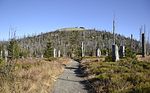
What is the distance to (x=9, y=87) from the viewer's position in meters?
11.1

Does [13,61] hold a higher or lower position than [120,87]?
higher

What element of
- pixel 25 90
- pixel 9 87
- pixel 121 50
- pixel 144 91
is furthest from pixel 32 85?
pixel 121 50

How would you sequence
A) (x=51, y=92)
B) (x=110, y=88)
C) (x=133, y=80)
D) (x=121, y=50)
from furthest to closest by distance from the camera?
(x=121, y=50), (x=133, y=80), (x=51, y=92), (x=110, y=88)

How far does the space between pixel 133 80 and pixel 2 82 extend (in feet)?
21.7

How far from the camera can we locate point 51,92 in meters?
13.5

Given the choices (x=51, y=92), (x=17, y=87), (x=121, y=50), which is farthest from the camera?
(x=121, y=50)

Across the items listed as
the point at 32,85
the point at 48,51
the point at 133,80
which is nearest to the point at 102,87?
the point at 133,80

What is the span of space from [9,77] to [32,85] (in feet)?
3.70

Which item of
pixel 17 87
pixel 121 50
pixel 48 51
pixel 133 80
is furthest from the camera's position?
pixel 48 51

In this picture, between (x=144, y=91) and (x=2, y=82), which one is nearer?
(x=144, y=91)

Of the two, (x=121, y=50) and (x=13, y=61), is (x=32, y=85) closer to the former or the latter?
(x=13, y=61)

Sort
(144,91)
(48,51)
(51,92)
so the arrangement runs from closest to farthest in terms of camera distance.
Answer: (144,91) < (51,92) < (48,51)

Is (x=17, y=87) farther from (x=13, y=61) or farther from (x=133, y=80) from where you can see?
(x=133, y=80)

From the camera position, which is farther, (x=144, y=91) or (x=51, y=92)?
(x=51, y=92)
